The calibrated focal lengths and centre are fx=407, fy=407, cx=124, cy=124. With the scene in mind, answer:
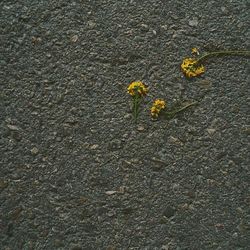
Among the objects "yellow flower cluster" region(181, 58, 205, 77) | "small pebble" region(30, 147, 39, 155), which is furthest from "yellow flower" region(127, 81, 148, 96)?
"small pebble" region(30, 147, 39, 155)

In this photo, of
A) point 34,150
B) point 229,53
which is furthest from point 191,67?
point 34,150

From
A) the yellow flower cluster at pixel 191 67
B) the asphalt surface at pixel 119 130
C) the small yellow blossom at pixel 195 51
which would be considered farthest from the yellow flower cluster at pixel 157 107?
the small yellow blossom at pixel 195 51

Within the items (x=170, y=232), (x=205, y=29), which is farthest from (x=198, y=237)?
(x=205, y=29)

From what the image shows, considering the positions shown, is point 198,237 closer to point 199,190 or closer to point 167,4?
point 199,190

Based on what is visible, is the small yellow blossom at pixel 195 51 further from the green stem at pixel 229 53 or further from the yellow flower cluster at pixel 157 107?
the yellow flower cluster at pixel 157 107

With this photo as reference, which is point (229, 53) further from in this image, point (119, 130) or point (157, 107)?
point (119, 130)
